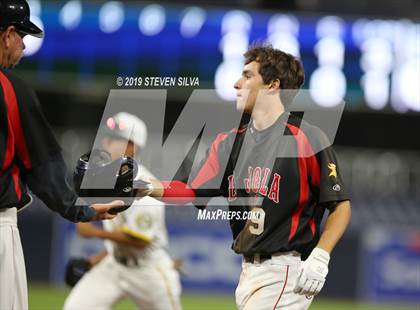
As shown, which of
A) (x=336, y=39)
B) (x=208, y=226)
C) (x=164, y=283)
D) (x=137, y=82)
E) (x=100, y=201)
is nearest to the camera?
(x=100, y=201)

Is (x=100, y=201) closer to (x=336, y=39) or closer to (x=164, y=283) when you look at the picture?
(x=164, y=283)

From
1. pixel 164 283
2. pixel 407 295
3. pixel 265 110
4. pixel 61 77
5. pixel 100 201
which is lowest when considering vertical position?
pixel 407 295

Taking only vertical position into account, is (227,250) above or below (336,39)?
below

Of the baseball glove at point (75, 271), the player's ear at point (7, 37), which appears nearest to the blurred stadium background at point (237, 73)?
the baseball glove at point (75, 271)

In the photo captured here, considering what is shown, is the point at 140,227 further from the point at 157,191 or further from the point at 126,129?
the point at 157,191

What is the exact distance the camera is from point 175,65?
14250 mm

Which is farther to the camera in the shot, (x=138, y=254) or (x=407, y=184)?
(x=407, y=184)

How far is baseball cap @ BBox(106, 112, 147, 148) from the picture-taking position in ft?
22.2

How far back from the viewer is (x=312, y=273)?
15.3 ft

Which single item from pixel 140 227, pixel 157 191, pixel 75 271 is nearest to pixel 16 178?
pixel 157 191

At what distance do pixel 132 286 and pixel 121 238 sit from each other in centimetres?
39

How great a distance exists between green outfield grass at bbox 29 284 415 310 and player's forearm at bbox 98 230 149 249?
3764 mm

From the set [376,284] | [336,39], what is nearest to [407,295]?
[376,284]

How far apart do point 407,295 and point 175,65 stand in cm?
513
